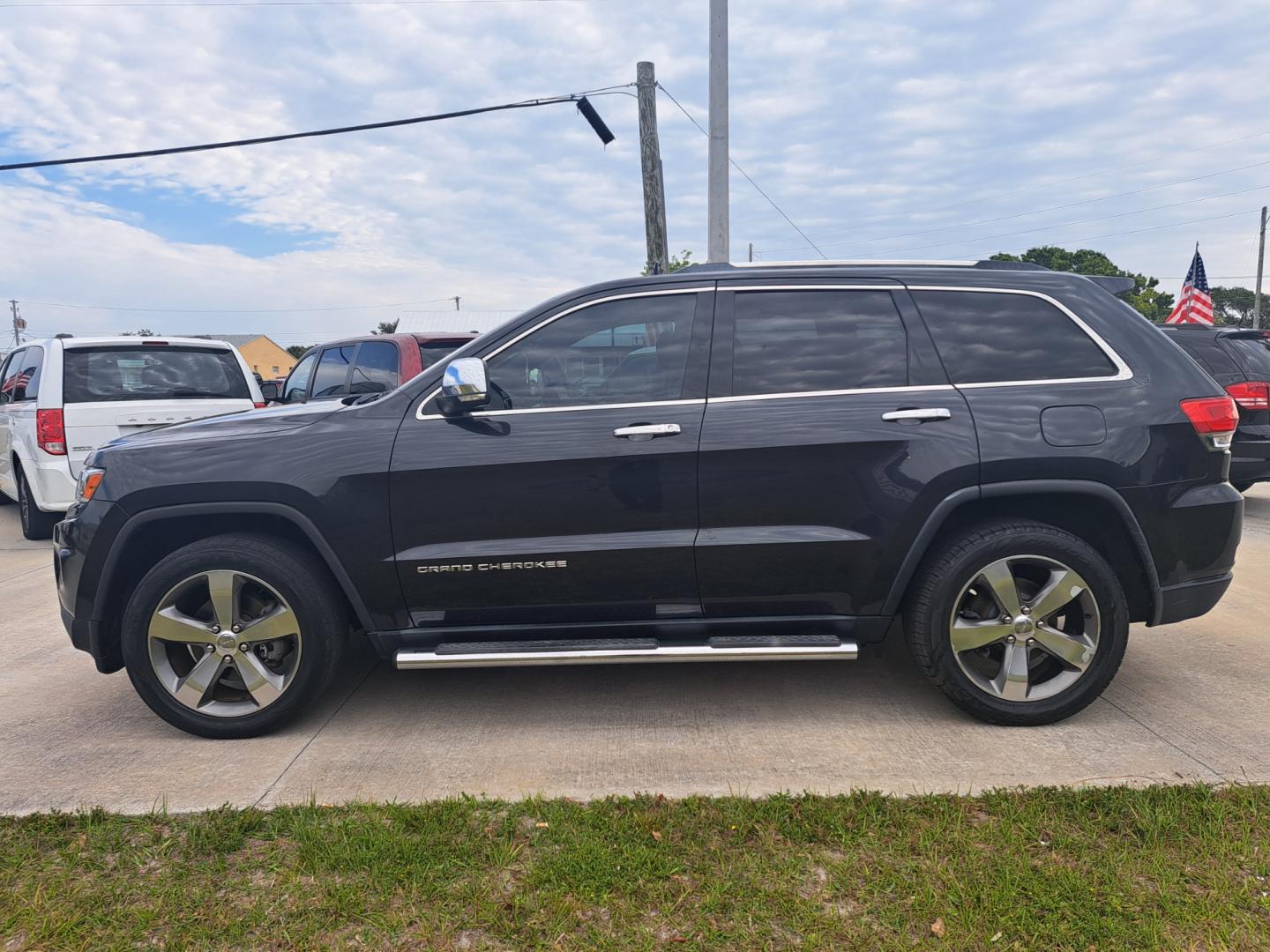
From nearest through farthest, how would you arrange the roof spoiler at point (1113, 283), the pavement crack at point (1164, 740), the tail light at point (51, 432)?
1. the pavement crack at point (1164, 740)
2. the roof spoiler at point (1113, 283)
3. the tail light at point (51, 432)

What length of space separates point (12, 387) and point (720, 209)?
7.90m

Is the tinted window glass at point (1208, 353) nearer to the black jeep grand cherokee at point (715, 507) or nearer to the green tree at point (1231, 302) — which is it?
the black jeep grand cherokee at point (715, 507)

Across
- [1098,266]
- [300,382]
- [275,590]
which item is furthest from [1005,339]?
[1098,266]

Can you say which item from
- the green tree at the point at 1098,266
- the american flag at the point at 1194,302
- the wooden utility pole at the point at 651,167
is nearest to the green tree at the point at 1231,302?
the green tree at the point at 1098,266

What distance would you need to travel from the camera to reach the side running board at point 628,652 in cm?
347

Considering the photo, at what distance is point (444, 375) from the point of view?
11.1 ft

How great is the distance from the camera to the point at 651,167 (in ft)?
47.9

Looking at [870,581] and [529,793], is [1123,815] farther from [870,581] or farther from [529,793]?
[529,793]

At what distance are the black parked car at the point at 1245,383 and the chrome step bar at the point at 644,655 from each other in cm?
594

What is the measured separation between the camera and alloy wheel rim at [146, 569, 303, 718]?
3512mm

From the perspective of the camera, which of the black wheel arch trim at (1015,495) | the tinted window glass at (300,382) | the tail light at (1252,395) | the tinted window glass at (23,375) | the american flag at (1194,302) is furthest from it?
the american flag at (1194,302)

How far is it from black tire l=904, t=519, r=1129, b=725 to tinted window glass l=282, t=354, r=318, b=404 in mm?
7706

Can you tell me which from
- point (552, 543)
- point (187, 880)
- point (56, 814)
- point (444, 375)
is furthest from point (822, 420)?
point (56, 814)

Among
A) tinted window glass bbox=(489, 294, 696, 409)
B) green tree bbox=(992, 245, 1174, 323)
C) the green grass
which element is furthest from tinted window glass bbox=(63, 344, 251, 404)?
green tree bbox=(992, 245, 1174, 323)
